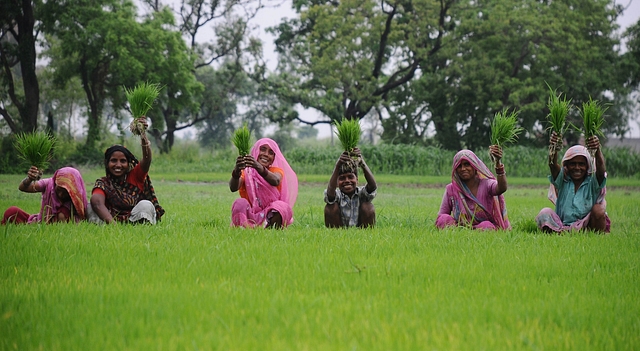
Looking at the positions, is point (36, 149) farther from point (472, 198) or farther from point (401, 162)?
point (401, 162)

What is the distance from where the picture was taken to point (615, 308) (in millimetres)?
3859

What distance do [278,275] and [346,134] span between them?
3113mm

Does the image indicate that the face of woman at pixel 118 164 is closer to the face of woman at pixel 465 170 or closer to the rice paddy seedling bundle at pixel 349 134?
the rice paddy seedling bundle at pixel 349 134

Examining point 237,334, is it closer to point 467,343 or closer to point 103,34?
point 467,343

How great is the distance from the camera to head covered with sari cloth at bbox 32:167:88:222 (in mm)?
7492

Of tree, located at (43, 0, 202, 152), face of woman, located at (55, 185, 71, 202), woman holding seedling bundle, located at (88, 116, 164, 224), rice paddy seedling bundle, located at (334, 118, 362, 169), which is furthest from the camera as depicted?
tree, located at (43, 0, 202, 152)


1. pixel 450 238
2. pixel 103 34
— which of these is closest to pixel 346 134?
pixel 450 238

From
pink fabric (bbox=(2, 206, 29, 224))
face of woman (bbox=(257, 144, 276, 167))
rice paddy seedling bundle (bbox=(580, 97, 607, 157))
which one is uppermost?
rice paddy seedling bundle (bbox=(580, 97, 607, 157))

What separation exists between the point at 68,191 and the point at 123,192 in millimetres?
606

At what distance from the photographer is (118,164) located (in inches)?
296

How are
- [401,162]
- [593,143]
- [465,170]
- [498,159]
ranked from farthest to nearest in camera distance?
1. [401,162]
2. [465,170]
3. [498,159]
4. [593,143]

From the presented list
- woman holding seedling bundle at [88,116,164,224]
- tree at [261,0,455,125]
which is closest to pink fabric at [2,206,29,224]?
woman holding seedling bundle at [88,116,164,224]

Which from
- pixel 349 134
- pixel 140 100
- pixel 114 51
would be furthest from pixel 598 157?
pixel 114 51

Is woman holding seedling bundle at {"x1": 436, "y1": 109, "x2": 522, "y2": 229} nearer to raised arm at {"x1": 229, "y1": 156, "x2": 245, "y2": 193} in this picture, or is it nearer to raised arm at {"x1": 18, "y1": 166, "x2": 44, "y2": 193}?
raised arm at {"x1": 229, "y1": 156, "x2": 245, "y2": 193}
